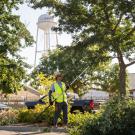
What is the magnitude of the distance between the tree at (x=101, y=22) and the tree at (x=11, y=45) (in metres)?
10.0

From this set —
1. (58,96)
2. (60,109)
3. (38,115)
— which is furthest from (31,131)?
(38,115)

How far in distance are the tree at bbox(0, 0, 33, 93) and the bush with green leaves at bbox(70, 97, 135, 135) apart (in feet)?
94.8

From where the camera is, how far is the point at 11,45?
37375 mm

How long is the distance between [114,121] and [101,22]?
1913cm

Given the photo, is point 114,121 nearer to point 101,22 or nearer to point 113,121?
point 113,121

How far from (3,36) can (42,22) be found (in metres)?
66.1

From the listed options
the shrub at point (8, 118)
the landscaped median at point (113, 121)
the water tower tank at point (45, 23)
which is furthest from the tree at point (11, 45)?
the water tower tank at point (45, 23)

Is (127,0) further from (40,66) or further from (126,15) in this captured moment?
(40,66)

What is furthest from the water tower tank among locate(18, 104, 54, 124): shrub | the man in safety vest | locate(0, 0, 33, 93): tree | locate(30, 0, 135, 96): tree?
the man in safety vest

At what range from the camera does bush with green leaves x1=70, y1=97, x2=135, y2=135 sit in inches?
314

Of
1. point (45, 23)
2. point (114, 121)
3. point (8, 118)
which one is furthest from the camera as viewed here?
point (45, 23)

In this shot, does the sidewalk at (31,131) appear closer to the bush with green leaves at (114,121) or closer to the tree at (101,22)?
the bush with green leaves at (114,121)

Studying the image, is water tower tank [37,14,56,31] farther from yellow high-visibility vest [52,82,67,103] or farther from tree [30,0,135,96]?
yellow high-visibility vest [52,82,67,103]

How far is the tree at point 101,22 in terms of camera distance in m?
26.0
